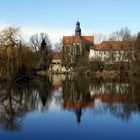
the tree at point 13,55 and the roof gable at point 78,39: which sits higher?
the roof gable at point 78,39

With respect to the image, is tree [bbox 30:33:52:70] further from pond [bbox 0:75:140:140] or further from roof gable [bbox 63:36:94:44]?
pond [bbox 0:75:140:140]

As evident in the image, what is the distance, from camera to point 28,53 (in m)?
41.4

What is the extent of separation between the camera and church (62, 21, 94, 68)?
75812 millimetres

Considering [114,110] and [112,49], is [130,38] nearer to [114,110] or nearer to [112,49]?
[112,49]

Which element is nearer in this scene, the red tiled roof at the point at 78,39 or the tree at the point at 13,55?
the tree at the point at 13,55

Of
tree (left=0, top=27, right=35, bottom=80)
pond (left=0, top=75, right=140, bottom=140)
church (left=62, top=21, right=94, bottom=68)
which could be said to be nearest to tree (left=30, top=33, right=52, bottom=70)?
church (left=62, top=21, right=94, bottom=68)

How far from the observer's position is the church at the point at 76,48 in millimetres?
75812

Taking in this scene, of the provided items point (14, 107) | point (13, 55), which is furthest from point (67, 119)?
point (13, 55)

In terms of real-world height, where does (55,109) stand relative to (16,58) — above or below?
below

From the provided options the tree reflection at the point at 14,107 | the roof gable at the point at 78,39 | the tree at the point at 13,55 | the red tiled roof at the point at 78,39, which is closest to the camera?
the tree reflection at the point at 14,107

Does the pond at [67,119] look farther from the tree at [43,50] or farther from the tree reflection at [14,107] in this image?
the tree at [43,50]

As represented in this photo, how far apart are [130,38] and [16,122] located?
181ft

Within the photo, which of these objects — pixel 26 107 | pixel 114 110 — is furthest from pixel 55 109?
pixel 114 110

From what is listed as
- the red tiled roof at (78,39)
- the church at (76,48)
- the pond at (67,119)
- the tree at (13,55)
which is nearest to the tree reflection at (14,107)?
the pond at (67,119)
